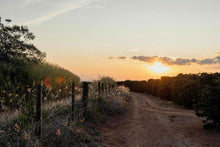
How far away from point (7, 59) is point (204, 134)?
46.6 feet

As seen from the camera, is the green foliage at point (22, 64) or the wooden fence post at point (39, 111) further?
the green foliage at point (22, 64)

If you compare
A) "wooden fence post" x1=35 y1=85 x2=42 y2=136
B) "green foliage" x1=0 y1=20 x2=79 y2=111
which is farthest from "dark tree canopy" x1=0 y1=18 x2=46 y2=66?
"wooden fence post" x1=35 y1=85 x2=42 y2=136

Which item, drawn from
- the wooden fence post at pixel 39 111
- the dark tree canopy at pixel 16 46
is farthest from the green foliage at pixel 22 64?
the wooden fence post at pixel 39 111

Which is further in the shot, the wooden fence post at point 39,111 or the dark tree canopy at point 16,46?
the dark tree canopy at point 16,46

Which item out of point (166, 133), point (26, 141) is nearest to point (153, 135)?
point (166, 133)

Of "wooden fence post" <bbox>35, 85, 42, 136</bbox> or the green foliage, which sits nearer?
"wooden fence post" <bbox>35, 85, 42, 136</bbox>

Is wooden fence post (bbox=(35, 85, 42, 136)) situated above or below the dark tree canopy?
below

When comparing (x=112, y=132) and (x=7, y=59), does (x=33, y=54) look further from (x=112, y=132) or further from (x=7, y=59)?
(x=112, y=132)

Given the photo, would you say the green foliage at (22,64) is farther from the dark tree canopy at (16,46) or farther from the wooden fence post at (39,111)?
the wooden fence post at (39,111)

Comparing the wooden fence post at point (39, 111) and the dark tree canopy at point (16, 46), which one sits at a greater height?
the dark tree canopy at point (16, 46)

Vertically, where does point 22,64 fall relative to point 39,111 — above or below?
above

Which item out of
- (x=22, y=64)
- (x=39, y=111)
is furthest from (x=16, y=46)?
(x=39, y=111)

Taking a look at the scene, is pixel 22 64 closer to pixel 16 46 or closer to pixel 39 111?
pixel 16 46

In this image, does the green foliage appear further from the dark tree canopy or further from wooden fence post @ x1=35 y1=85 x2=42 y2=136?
wooden fence post @ x1=35 y1=85 x2=42 y2=136
